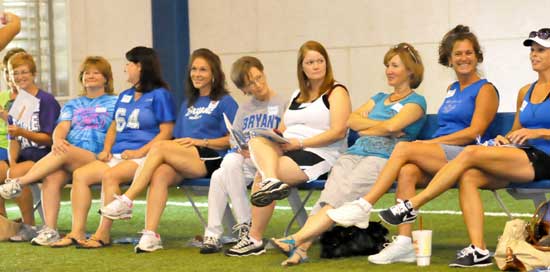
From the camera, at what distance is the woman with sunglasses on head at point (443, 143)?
5406mm

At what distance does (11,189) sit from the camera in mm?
6871

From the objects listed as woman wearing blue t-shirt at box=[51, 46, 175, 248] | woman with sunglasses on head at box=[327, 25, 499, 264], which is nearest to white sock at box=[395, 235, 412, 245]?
woman with sunglasses on head at box=[327, 25, 499, 264]

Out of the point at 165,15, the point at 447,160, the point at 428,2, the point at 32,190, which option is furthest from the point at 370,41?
the point at 447,160

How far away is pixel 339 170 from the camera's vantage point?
5.80 meters

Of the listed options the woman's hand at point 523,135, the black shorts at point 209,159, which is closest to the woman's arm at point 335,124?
the black shorts at point 209,159

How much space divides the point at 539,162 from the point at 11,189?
327 cm

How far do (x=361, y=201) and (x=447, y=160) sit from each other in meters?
0.53

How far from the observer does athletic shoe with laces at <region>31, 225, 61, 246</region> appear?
6.78 m

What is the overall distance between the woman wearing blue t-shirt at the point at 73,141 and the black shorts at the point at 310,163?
1537 mm

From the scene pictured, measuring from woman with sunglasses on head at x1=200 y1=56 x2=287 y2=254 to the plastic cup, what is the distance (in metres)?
1.13

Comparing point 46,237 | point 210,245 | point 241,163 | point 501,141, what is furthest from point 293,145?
point 46,237

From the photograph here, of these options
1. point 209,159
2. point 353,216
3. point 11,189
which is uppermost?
point 209,159

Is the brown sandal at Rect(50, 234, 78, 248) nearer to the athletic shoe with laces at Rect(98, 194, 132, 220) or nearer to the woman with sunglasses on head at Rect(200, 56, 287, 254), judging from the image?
the athletic shoe with laces at Rect(98, 194, 132, 220)

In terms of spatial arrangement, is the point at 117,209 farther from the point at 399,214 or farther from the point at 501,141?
the point at 501,141
